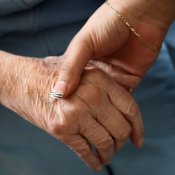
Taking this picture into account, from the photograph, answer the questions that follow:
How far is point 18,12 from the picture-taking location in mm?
1059

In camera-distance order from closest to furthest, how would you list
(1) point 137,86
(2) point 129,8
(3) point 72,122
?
(3) point 72,122 → (2) point 129,8 → (1) point 137,86

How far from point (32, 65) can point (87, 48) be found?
0.12m

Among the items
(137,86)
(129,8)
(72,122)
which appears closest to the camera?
(72,122)

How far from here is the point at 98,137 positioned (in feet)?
2.91

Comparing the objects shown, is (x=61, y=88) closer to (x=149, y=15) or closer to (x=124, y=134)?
(x=124, y=134)

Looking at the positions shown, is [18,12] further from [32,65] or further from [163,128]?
[163,128]

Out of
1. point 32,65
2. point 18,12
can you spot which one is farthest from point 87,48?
point 18,12

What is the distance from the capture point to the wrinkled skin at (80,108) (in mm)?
872

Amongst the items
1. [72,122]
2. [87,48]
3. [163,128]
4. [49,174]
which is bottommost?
[49,174]

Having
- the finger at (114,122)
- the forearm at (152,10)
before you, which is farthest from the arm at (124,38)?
the finger at (114,122)

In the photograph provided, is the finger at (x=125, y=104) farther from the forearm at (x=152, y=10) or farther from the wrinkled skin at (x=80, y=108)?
the forearm at (x=152, y=10)

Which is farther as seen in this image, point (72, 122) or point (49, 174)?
point (49, 174)

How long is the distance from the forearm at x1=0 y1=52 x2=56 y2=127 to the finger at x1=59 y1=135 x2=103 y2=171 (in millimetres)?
80

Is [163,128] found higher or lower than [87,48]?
lower
